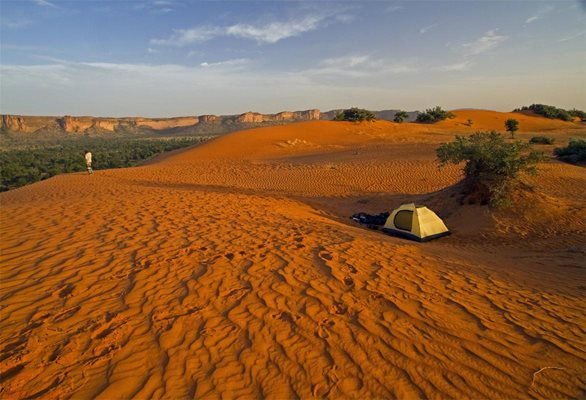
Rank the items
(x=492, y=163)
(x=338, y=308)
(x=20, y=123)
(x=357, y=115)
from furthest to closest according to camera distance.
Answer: (x=20, y=123) → (x=357, y=115) → (x=492, y=163) → (x=338, y=308)

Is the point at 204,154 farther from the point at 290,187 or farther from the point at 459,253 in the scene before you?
the point at 459,253

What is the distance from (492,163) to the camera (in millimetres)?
9219

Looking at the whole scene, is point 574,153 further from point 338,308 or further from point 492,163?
point 338,308

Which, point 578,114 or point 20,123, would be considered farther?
point 20,123

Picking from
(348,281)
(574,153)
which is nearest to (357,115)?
(574,153)

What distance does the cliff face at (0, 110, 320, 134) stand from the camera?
326ft

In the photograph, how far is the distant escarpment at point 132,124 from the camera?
3920 inches

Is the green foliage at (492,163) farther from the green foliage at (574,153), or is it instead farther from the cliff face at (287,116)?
the cliff face at (287,116)

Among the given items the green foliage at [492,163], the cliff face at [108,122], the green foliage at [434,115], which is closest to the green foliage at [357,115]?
the green foliage at [434,115]

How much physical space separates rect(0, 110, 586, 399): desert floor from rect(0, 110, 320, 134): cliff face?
118813 mm

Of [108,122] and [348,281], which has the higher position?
[108,122]

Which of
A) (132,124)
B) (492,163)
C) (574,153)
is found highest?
(132,124)

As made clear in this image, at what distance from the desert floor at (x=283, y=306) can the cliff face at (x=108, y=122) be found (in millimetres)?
118813

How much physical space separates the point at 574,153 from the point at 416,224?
486 inches
